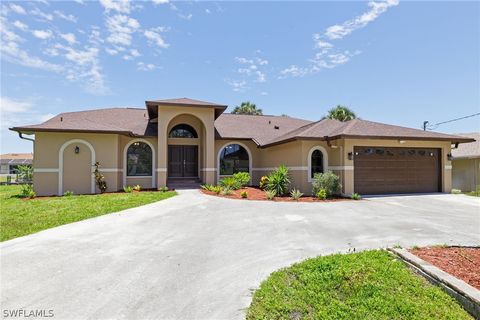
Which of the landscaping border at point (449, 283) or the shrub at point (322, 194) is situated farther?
the shrub at point (322, 194)

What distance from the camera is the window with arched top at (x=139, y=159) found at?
56.0ft

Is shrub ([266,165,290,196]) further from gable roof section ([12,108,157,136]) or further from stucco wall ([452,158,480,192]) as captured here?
stucco wall ([452,158,480,192])

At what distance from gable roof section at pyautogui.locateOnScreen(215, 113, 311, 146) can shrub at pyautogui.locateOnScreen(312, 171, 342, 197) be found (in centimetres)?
588

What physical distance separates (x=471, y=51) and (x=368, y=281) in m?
17.5

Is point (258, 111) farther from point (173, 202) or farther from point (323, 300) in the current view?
point (323, 300)

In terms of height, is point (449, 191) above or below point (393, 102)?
below

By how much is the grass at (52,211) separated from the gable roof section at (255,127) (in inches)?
310

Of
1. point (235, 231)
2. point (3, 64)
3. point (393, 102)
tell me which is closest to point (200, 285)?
point (235, 231)

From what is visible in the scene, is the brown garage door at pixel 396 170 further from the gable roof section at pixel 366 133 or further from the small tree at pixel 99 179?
the small tree at pixel 99 179

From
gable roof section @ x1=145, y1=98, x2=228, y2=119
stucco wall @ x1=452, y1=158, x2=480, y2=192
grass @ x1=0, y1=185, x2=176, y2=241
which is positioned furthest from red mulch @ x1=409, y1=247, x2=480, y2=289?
stucco wall @ x1=452, y1=158, x2=480, y2=192

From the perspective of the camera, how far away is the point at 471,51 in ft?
49.1

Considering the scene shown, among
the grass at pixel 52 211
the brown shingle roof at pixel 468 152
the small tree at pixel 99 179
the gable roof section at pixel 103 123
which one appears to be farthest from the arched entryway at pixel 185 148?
the brown shingle roof at pixel 468 152

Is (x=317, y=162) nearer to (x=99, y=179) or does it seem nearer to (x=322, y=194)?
(x=322, y=194)

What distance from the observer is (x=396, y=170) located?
15023mm
